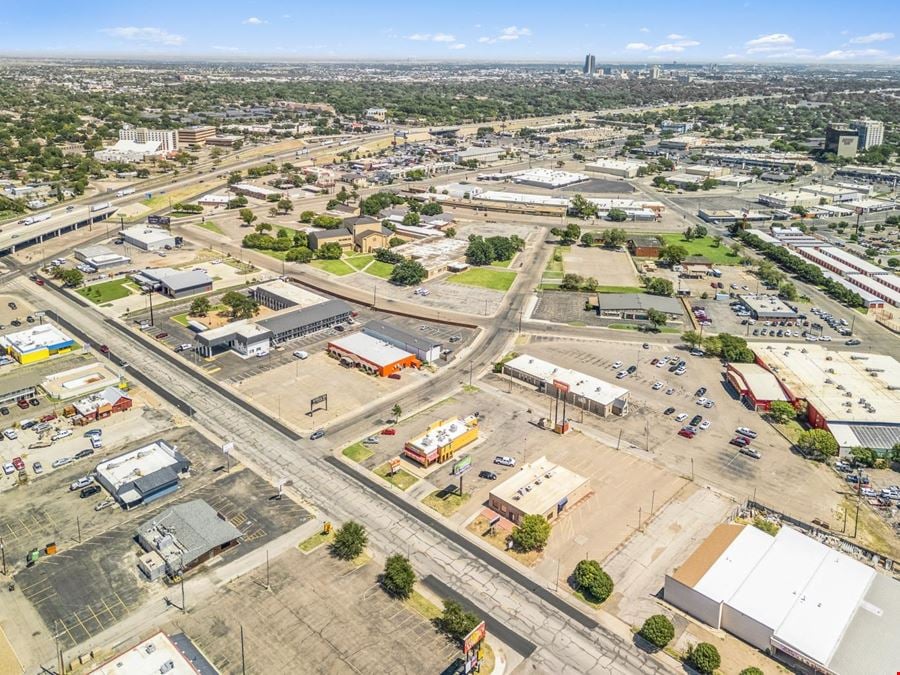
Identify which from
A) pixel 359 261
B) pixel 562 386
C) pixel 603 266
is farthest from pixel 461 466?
pixel 603 266

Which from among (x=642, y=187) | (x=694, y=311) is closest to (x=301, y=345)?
(x=694, y=311)

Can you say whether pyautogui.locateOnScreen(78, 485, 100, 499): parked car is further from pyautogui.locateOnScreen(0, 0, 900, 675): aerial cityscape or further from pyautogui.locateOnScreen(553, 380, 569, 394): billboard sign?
pyautogui.locateOnScreen(553, 380, 569, 394): billboard sign

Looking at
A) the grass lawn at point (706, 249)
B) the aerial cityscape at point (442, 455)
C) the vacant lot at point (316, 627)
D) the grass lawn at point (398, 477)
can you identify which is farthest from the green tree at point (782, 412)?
the grass lawn at point (706, 249)

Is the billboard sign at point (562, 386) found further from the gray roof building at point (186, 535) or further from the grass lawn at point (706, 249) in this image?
the grass lawn at point (706, 249)

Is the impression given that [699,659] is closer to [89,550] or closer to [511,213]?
[89,550]

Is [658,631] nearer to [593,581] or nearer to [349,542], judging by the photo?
[593,581]

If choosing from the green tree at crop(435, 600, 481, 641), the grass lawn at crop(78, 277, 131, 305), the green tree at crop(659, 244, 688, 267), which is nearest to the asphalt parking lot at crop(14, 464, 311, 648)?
the green tree at crop(435, 600, 481, 641)
